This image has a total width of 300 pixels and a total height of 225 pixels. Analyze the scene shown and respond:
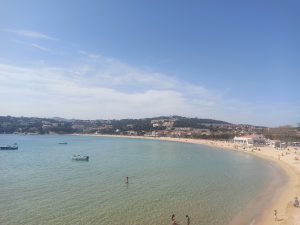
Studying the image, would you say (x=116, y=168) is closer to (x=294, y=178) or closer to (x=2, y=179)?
(x=2, y=179)

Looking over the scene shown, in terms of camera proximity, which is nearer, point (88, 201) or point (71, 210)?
point (71, 210)

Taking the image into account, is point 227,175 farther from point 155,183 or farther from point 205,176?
point 155,183

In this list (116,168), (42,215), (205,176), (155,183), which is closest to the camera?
(42,215)

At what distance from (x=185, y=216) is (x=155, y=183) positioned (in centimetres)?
1340

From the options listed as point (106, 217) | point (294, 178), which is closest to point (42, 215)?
point (106, 217)

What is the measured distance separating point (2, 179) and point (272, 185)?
30904 millimetres

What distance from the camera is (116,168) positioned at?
50.7m

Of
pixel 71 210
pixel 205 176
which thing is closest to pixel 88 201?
pixel 71 210

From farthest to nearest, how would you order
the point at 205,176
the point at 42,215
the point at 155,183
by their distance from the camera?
the point at 205,176
the point at 155,183
the point at 42,215

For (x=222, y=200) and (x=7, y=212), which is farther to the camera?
(x=222, y=200)

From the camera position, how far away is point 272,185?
39031 millimetres

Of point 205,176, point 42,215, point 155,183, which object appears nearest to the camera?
point 42,215

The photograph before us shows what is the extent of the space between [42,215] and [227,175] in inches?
1097

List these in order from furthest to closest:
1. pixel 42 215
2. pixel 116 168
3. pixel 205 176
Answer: pixel 116 168 → pixel 205 176 → pixel 42 215
